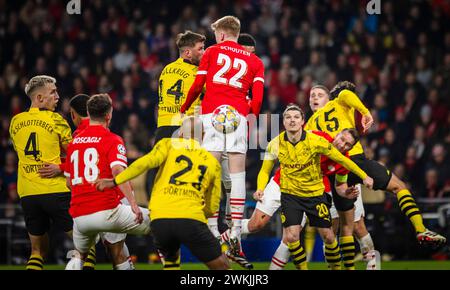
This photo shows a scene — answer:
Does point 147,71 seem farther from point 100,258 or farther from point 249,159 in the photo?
point 100,258

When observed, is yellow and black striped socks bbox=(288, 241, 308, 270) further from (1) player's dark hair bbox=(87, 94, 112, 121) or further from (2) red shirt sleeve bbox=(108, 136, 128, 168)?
(1) player's dark hair bbox=(87, 94, 112, 121)

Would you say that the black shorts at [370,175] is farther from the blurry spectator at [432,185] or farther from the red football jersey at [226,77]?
the blurry spectator at [432,185]

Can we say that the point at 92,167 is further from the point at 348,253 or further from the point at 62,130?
the point at 348,253

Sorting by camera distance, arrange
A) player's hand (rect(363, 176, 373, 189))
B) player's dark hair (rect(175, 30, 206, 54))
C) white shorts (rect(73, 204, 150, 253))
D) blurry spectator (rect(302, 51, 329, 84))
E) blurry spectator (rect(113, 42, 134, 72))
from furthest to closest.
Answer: blurry spectator (rect(113, 42, 134, 72))
blurry spectator (rect(302, 51, 329, 84))
player's dark hair (rect(175, 30, 206, 54))
player's hand (rect(363, 176, 373, 189))
white shorts (rect(73, 204, 150, 253))

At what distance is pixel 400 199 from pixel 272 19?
Answer: 27.4ft

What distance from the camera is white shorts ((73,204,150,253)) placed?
26.8 feet

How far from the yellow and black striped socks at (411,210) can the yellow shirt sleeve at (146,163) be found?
357 centimetres

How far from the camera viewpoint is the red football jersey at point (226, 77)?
9516 millimetres

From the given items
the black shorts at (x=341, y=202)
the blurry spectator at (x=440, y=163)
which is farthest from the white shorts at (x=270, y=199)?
the blurry spectator at (x=440, y=163)

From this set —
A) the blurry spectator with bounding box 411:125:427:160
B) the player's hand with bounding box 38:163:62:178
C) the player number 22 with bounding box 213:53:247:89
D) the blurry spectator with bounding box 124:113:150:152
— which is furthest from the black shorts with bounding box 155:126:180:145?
the blurry spectator with bounding box 411:125:427:160

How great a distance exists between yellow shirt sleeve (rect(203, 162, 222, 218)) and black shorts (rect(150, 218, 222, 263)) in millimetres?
468

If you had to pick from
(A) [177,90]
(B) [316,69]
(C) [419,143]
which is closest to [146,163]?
(A) [177,90]

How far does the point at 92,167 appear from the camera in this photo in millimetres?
8211

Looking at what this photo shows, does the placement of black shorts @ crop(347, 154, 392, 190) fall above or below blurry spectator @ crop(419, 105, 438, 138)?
below
